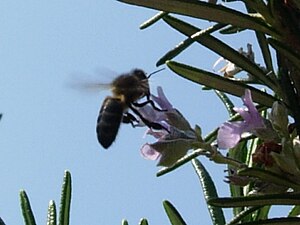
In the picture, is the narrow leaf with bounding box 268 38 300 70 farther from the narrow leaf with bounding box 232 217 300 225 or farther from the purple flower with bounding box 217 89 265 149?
the narrow leaf with bounding box 232 217 300 225

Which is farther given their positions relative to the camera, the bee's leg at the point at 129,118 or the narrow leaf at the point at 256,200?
the bee's leg at the point at 129,118

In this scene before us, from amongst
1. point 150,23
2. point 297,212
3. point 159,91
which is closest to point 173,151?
point 159,91

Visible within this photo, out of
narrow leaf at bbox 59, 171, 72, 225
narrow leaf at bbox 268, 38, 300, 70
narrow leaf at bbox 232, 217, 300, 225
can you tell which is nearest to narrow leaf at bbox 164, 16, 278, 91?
narrow leaf at bbox 268, 38, 300, 70

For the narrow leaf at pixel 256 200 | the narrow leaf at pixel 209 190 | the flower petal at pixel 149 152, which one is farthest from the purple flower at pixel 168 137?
the narrow leaf at pixel 209 190

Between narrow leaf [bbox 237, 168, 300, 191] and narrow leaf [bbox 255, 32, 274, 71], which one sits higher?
narrow leaf [bbox 255, 32, 274, 71]

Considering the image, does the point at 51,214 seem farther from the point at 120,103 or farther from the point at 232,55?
the point at 232,55

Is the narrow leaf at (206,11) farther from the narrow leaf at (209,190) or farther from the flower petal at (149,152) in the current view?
the narrow leaf at (209,190)
